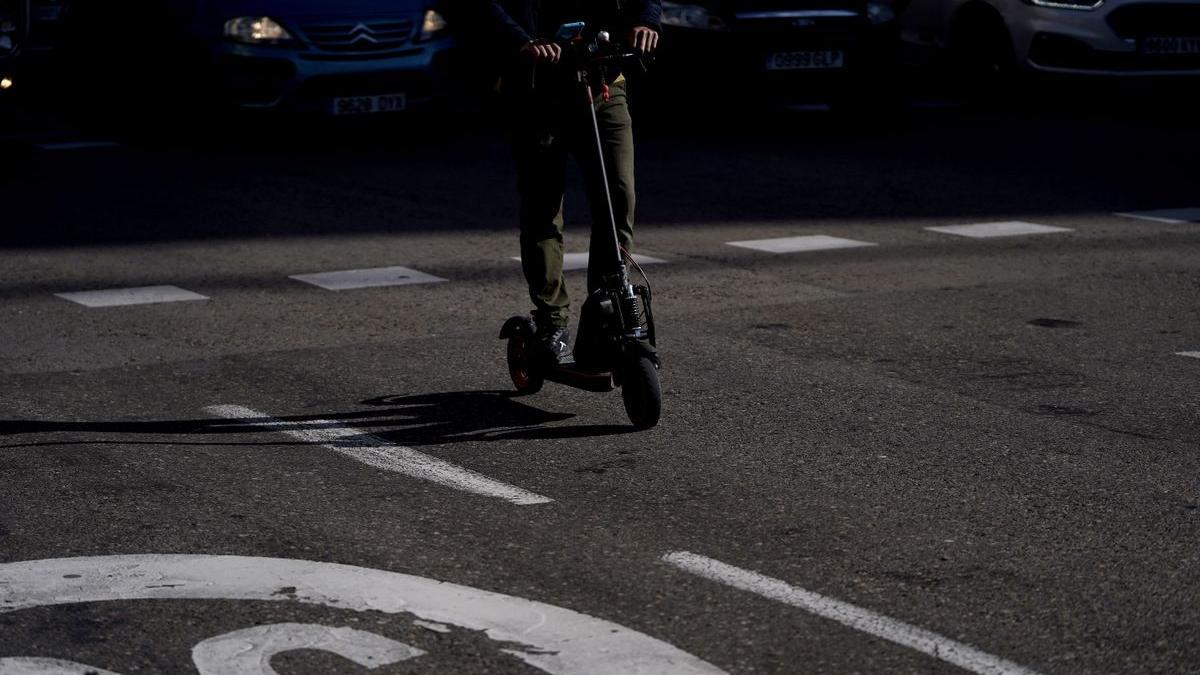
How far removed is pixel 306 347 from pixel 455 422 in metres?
1.52

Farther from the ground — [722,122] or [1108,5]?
[1108,5]

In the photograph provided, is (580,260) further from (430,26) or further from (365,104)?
(430,26)

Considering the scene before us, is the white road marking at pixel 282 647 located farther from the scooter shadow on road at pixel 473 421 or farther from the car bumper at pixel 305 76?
the car bumper at pixel 305 76

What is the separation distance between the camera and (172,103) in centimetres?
1494

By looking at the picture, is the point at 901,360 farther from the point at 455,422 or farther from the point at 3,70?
the point at 3,70

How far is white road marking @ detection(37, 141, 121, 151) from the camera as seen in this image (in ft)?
47.0

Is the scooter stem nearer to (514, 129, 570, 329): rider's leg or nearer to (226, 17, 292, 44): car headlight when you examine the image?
(514, 129, 570, 329): rider's leg

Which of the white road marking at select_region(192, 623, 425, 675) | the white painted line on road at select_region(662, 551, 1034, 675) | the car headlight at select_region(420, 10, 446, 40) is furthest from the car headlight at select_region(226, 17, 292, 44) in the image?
the white road marking at select_region(192, 623, 425, 675)

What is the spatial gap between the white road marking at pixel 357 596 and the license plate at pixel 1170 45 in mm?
13028

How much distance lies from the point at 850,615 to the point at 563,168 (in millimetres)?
2632

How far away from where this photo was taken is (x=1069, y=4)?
1647cm

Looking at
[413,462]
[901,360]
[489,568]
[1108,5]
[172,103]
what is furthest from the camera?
[1108,5]

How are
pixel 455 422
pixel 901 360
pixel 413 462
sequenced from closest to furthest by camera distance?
pixel 413 462
pixel 455 422
pixel 901 360

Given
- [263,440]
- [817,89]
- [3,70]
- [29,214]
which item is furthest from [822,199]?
[263,440]
